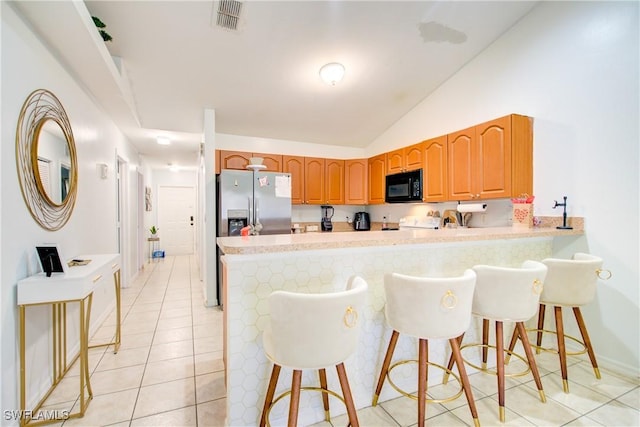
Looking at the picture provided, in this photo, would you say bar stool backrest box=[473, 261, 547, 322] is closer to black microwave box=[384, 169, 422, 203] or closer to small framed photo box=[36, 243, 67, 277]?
black microwave box=[384, 169, 422, 203]

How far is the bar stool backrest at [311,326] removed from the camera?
1.17 m

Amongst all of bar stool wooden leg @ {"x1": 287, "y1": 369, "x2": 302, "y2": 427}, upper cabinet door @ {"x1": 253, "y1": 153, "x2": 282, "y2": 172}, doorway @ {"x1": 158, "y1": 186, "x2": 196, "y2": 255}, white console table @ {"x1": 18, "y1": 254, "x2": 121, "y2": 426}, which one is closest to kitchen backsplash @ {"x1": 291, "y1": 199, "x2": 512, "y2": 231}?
upper cabinet door @ {"x1": 253, "y1": 153, "x2": 282, "y2": 172}

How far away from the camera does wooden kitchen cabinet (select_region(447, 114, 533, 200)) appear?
2699mm

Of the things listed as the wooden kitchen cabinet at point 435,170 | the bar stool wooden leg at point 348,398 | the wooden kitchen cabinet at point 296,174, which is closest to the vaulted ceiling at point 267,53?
the wooden kitchen cabinet at point 296,174

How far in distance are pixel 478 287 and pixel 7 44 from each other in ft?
9.56

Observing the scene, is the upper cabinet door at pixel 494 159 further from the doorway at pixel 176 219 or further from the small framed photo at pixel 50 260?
the doorway at pixel 176 219

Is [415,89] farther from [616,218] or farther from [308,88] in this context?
[616,218]

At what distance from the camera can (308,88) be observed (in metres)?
3.50

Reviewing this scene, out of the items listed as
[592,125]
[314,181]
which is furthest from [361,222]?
[592,125]

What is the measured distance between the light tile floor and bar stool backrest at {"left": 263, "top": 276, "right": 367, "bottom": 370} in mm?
726

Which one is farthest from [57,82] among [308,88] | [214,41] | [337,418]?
[337,418]

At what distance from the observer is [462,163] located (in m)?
3.12

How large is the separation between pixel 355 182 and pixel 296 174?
0.99m

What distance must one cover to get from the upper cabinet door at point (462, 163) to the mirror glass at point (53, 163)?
11.5ft
